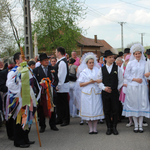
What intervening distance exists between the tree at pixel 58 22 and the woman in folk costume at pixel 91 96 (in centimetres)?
2041

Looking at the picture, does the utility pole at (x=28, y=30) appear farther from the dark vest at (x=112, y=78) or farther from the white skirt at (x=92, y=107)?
the dark vest at (x=112, y=78)

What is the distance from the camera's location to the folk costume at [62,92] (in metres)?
7.36

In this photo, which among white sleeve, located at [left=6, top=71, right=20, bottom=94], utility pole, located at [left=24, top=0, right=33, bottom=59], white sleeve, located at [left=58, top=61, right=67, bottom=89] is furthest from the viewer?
utility pole, located at [left=24, top=0, right=33, bottom=59]

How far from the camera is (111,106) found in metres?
6.16

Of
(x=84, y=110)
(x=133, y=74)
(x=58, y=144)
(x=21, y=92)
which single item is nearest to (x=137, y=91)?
(x=133, y=74)

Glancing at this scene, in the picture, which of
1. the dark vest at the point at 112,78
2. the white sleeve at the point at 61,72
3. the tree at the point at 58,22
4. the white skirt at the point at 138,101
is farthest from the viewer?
Result: the tree at the point at 58,22

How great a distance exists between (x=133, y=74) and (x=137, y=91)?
48 cm

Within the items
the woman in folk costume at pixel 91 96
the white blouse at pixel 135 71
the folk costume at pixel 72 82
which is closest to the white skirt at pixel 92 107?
the woman in folk costume at pixel 91 96

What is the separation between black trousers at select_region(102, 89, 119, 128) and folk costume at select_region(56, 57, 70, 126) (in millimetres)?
1709

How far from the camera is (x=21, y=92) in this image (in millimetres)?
5105

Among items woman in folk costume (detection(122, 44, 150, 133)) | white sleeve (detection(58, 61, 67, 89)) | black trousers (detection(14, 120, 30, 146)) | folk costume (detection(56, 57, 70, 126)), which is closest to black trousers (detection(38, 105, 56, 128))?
folk costume (detection(56, 57, 70, 126))

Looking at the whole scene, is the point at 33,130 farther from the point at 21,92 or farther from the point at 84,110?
the point at 21,92

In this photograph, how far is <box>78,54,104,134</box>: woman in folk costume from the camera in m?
6.17

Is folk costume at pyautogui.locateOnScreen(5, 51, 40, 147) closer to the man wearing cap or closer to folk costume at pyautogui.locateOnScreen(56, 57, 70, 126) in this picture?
the man wearing cap
